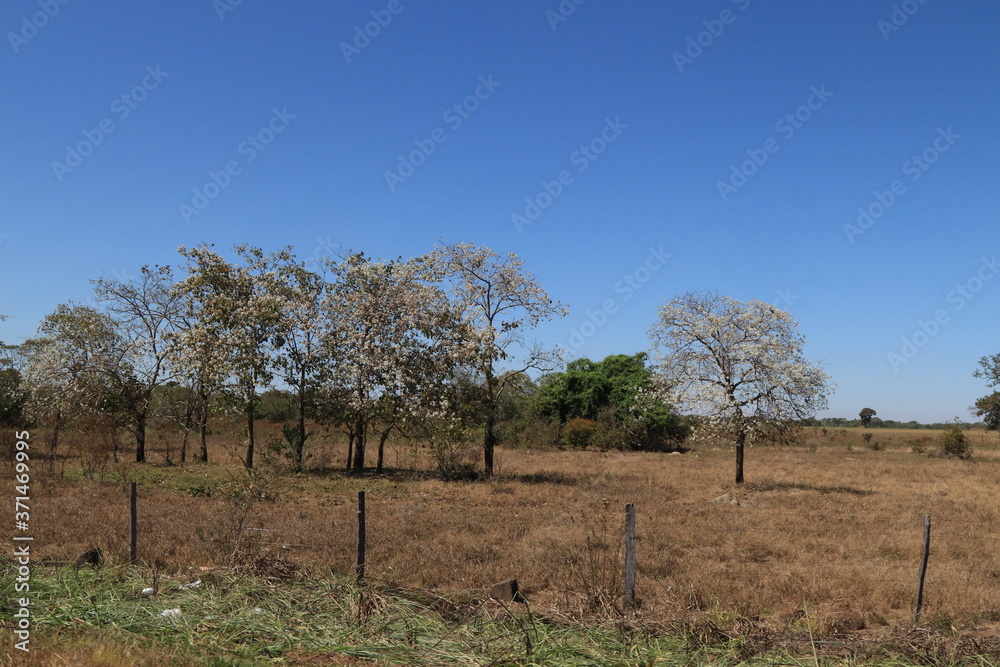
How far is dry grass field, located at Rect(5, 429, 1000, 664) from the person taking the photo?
9461 millimetres

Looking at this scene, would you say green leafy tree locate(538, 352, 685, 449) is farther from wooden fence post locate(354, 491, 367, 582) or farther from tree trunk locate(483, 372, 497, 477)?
wooden fence post locate(354, 491, 367, 582)

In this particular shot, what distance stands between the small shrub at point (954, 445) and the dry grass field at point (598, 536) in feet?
59.0

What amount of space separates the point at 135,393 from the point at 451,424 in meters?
14.5

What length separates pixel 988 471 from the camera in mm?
32688

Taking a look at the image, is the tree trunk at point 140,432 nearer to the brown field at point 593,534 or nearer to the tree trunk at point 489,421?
the brown field at point 593,534

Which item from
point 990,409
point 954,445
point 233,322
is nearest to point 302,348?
point 233,322

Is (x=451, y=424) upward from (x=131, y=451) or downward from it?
upward

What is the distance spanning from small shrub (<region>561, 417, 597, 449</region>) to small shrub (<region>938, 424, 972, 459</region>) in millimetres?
22387

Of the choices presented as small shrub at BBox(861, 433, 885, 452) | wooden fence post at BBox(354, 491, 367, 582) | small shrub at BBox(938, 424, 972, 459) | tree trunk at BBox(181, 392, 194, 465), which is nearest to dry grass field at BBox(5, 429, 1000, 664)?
wooden fence post at BBox(354, 491, 367, 582)

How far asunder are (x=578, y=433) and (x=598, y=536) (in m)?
34.2

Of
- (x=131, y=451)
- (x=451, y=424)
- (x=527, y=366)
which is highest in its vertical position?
(x=527, y=366)

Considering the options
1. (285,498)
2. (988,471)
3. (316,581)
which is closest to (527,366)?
(285,498)

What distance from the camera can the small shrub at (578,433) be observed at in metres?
47.9

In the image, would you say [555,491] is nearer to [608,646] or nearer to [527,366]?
[527,366]
